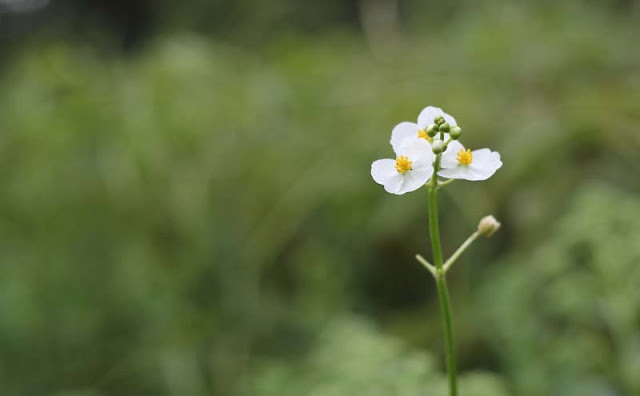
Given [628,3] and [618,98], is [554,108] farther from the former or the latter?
[628,3]

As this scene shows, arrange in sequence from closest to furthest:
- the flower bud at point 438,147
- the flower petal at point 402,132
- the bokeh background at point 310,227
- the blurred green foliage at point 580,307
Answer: the flower bud at point 438,147, the flower petal at point 402,132, the blurred green foliage at point 580,307, the bokeh background at point 310,227

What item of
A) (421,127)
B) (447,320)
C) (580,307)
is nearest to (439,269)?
(447,320)

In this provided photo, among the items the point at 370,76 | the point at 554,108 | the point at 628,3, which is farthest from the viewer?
the point at 628,3

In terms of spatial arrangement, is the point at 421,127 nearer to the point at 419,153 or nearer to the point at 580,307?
the point at 419,153

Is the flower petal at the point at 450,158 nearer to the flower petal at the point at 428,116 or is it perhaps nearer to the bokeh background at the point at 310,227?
the flower petal at the point at 428,116

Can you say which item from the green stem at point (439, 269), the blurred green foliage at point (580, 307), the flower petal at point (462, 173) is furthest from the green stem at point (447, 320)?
the blurred green foliage at point (580, 307)

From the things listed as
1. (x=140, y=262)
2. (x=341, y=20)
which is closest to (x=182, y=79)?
(x=140, y=262)
